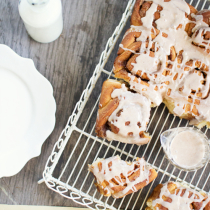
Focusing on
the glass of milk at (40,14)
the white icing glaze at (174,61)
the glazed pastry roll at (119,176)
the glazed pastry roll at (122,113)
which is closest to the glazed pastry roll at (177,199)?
the glazed pastry roll at (119,176)

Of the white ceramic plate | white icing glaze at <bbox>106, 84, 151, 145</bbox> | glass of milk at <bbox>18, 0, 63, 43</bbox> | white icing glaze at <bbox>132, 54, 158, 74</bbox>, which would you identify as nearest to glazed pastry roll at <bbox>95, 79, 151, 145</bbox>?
white icing glaze at <bbox>106, 84, 151, 145</bbox>

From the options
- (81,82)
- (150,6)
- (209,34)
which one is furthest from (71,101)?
(209,34)

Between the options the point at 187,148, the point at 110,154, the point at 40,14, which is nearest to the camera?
the point at 40,14

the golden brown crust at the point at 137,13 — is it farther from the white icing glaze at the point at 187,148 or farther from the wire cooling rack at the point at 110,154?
the white icing glaze at the point at 187,148

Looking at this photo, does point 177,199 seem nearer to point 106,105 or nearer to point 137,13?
point 106,105

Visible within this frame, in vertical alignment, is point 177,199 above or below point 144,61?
below

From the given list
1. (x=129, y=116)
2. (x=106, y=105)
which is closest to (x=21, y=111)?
(x=106, y=105)
